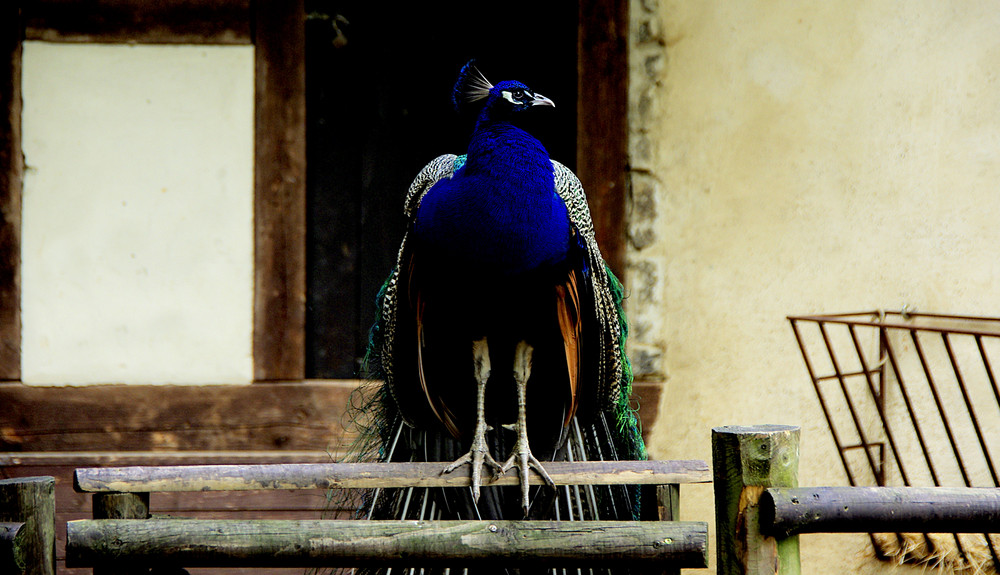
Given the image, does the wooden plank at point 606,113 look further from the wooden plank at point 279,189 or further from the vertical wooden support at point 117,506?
the vertical wooden support at point 117,506

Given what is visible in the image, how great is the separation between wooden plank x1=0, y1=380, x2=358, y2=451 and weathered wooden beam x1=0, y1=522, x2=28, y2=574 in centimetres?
118

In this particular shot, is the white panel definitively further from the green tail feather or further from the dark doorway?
the green tail feather

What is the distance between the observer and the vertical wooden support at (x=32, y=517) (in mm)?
1436

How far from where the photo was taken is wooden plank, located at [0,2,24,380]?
2.56 meters

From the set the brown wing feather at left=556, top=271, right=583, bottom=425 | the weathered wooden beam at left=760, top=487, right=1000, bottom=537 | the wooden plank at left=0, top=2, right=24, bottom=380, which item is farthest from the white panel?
the weathered wooden beam at left=760, top=487, right=1000, bottom=537

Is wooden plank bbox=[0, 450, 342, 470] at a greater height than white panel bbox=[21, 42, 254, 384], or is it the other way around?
white panel bbox=[21, 42, 254, 384]

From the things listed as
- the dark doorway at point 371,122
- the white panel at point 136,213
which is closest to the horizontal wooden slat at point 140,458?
the white panel at point 136,213

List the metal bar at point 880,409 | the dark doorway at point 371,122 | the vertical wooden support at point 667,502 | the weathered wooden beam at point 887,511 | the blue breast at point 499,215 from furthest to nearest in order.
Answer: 1. the dark doorway at point 371,122
2. the metal bar at point 880,409
3. the vertical wooden support at point 667,502
4. the blue breast at point 499,215
5. the weathered wooden beam at point 887,511

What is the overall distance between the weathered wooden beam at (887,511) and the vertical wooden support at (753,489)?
0.02 meters

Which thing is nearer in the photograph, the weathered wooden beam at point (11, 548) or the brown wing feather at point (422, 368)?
the weathered wooden beam at point (11, 548)

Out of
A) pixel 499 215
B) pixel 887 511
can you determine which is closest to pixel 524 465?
pixel 499 215

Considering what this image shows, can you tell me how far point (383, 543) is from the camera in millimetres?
1495

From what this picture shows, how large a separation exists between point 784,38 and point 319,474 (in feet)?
6.91

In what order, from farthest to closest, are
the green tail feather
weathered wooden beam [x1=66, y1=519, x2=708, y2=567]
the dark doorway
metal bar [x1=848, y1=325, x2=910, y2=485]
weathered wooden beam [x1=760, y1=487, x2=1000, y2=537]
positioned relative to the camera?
1. the dark doorway
2. metal bar [x1=848, y1=325, x2=910, y2=485]
3. the green tail feather
4. weathered wooden beam [x1=66, y1=519, x2=708, y2=567]
5. weathered wooden beam [x1=760, y1=487, x2=1000, y2=537]
